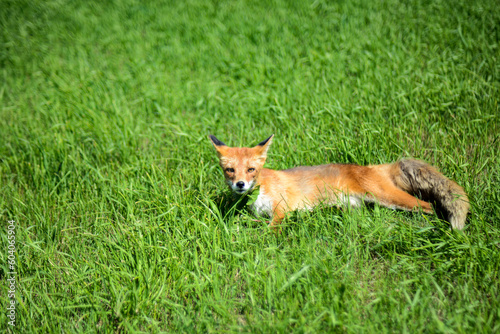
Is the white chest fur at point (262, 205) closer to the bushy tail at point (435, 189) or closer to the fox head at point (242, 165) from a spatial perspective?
the fox head at point (242, 165)

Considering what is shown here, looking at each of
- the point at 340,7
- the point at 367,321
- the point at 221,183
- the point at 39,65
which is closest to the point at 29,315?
the point at 221,183

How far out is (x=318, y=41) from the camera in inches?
304

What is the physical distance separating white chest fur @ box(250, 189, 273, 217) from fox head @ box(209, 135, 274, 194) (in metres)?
0.21

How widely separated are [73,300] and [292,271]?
85.0 inches

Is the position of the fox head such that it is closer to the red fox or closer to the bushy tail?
the red fox

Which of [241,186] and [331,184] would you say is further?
[331,184]

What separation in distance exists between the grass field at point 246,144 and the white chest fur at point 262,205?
0.21 metres

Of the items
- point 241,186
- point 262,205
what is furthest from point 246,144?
point 241,186

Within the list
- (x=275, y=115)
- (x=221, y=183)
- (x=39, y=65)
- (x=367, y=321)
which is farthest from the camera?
(x=39, y=65)

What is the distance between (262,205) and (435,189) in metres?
1.95

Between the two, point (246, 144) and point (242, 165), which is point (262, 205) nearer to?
point (242, 165)

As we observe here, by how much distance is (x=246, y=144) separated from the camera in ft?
18.1

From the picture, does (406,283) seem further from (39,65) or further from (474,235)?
(39,65)

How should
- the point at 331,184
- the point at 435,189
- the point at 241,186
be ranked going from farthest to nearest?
the point at 331,184
the point at 241,186
the point at 435,189
